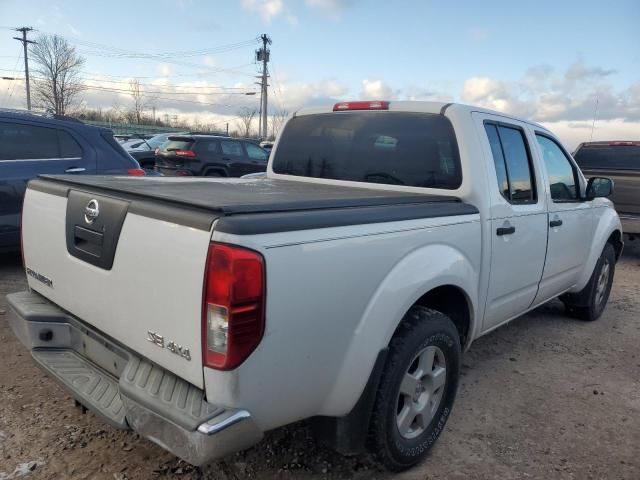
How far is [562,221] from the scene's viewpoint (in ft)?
13.5

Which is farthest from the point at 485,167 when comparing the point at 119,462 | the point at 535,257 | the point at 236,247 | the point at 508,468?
the point at 119,462

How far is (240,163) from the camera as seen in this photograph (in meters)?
13.6

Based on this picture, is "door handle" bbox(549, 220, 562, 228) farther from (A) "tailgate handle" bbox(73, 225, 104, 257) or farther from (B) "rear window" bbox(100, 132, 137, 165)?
(B) "rear window" bbox(100, 132, 137, 165)

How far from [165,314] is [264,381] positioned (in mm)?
460

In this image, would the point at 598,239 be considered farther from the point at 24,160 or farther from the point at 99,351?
the point at 24,160

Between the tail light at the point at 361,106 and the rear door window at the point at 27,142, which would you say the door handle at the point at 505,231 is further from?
the rear door window at the point at 27,142

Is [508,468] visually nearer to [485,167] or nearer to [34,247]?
[485,167]

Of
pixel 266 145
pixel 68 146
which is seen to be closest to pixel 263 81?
pixel 266 145

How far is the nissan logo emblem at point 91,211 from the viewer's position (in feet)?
7.58

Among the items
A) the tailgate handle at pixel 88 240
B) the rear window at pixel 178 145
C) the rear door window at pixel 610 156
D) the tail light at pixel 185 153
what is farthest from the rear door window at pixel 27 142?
the rear door window at pixel 610 156

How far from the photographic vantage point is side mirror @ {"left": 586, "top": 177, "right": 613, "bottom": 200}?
4.51 meters

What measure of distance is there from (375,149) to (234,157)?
10.4 metres

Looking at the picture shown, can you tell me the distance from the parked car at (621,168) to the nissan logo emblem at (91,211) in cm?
814

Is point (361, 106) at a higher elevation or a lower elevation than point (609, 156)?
higher
